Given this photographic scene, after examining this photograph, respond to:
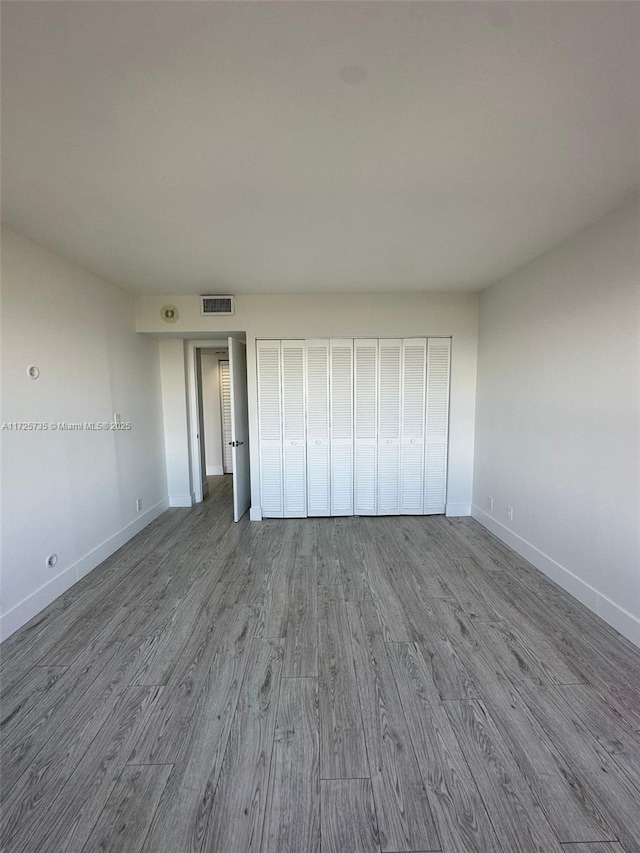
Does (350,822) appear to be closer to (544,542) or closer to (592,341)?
(544,542)

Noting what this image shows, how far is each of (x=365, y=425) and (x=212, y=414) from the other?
3.44 m

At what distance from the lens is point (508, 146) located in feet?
4.74

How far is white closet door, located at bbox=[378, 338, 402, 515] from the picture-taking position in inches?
145

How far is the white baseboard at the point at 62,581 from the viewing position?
6.68 feet

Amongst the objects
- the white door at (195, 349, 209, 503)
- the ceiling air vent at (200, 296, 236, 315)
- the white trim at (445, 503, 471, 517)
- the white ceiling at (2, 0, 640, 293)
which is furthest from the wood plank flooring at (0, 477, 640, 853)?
the ceiling air vent at (200, 296, 236, 315)

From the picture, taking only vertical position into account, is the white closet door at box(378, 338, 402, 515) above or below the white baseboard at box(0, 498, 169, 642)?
above

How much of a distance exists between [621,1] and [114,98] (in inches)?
64.4

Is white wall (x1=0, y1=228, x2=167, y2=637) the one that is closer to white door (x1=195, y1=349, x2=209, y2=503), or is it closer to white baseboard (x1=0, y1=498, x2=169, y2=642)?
white baseboard (x1=0, y1=498, x2=169, y2=642)

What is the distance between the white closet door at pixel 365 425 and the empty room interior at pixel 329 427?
3cm

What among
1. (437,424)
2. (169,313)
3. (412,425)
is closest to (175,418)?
(169,313)

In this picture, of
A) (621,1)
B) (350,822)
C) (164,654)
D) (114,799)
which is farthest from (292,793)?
(621,1)

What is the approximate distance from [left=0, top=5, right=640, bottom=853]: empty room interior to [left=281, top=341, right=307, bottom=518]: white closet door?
0.12 ft

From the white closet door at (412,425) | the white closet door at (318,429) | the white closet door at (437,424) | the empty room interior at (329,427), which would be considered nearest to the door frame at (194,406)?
the empty room interior at (329,427)

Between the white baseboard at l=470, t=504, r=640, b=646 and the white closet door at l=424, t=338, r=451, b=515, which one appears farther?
the white closet door at l=424, t=338, r=451, b=515
